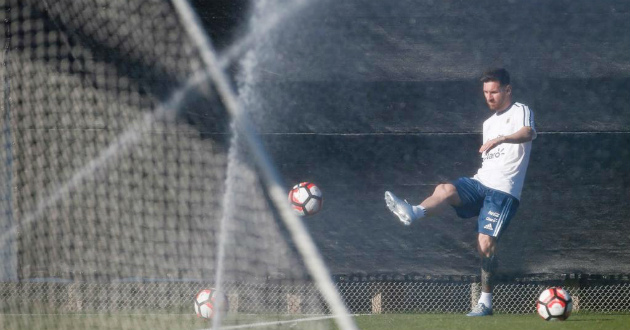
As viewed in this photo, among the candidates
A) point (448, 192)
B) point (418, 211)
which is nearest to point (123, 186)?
point (418, 211)

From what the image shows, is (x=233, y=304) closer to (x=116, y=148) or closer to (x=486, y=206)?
(x=116, y=148)

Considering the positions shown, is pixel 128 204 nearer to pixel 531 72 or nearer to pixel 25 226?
pixel 25 226

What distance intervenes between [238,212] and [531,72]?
6.78ft

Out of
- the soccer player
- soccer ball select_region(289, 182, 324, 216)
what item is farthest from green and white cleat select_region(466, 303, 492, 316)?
soccer ball select_region(289, 182, 324, 216)

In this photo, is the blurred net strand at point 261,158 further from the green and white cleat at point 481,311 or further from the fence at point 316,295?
the green and white cleat at point 481,311

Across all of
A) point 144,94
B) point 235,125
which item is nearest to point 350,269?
point 235,125

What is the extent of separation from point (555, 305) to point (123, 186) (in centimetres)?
260

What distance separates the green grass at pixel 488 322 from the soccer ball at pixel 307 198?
0.71 meters

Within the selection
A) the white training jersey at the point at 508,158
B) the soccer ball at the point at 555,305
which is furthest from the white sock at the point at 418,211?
the soccer ball at the point at 555,305

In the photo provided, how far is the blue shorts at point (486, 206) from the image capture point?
5410 millimetres

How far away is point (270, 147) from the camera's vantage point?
19.4ft

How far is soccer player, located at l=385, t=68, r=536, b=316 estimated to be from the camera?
5418mm

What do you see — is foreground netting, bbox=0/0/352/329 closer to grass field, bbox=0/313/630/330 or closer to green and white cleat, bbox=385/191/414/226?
grass field, bbox=0/313/630/330

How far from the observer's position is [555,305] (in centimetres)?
496
